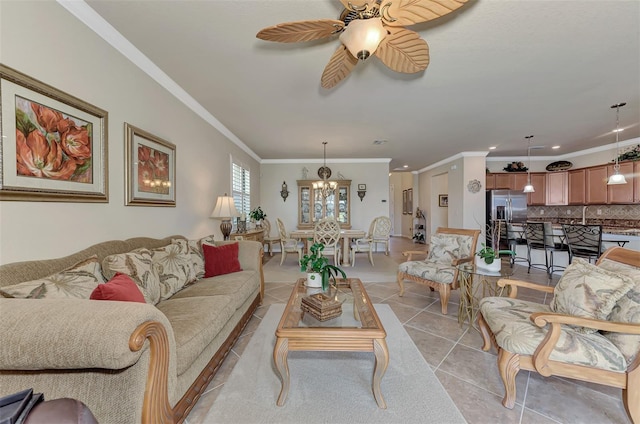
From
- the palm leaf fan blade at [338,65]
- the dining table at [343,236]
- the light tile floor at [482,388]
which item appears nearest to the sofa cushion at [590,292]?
the light tile floor at [482,388]

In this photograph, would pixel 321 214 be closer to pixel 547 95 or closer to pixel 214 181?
pixel 214 181

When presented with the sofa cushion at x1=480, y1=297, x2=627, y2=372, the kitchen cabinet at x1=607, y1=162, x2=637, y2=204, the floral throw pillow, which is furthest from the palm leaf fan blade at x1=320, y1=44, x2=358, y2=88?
the kitchen cabinet at x1=607, y1=162, x2=637, y2=204

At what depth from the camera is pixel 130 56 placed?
7.06 ft

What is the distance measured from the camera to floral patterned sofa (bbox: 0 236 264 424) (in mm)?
930

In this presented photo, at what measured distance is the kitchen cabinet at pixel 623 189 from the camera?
188 inches

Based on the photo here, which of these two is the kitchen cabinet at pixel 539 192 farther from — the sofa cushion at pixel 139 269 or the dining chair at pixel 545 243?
the sofa cushion at pixel 139 269

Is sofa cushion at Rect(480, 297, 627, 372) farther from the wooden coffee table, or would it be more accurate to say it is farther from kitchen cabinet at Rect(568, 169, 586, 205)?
kitchen cabinet at Rect(568, 169, 586, 205)

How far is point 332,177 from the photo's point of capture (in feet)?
22.3

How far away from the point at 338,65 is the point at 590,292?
2.25m

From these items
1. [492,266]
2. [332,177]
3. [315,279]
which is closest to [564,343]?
[492,266]

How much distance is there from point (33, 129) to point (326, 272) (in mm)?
2123

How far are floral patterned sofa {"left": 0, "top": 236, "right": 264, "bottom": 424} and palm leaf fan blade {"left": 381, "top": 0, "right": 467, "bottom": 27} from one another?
2015 millimetres

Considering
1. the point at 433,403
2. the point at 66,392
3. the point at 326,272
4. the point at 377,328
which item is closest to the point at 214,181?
the point at 326,272

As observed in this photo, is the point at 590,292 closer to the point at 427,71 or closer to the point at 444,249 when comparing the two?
the point at 444,249
